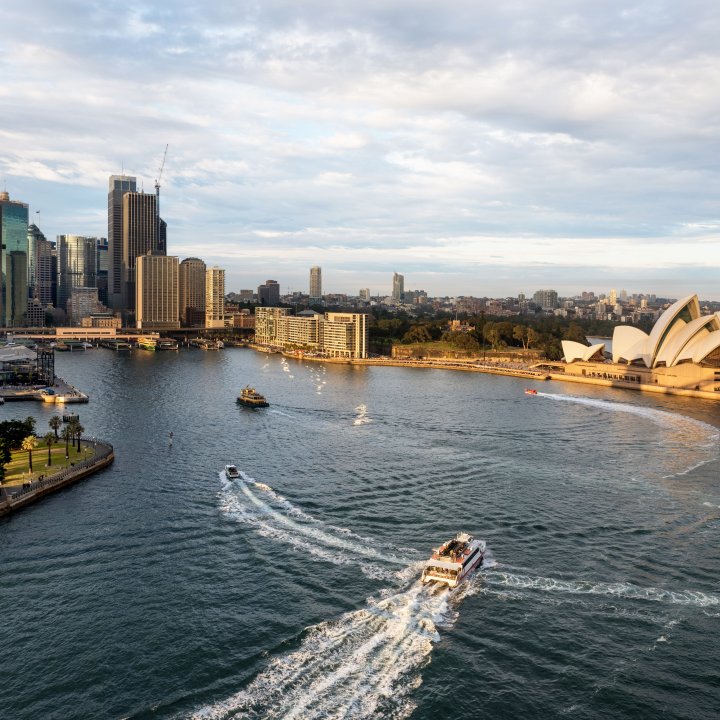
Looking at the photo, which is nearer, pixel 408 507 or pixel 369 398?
pixel 408 507

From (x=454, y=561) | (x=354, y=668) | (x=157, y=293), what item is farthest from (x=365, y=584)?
(x=157, y=293)

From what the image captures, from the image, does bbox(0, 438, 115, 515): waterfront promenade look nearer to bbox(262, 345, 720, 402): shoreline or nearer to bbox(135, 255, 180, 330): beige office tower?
bbox(262, 345, 720, 402): shoreline

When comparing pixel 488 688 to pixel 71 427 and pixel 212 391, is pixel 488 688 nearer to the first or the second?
pixel 71 427

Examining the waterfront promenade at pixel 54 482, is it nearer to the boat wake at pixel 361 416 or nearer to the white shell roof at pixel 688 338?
the boat wake at pixel 361 416

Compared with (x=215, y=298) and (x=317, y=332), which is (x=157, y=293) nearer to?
(x=215, y=298)

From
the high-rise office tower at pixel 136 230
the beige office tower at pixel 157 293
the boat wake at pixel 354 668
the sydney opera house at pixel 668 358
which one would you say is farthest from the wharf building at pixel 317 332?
the high-rise office tower at pixel 136 230

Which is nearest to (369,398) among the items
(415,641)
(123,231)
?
(415,641)

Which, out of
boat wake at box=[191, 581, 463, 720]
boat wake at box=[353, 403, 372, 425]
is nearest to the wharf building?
boat wake at box=[353, 403, 372, 425]
